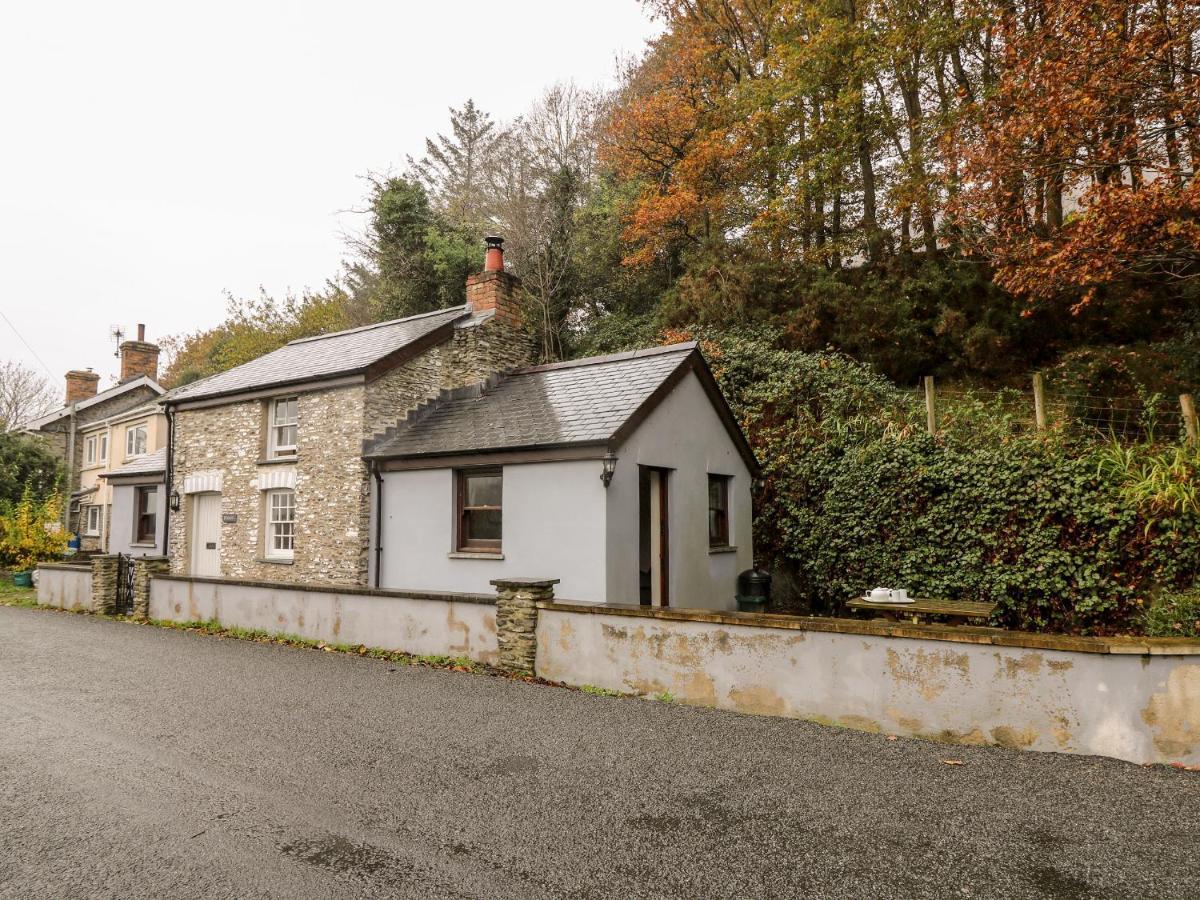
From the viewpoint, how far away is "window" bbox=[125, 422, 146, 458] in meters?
27.3

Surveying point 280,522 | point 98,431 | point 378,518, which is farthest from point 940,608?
point 98,431

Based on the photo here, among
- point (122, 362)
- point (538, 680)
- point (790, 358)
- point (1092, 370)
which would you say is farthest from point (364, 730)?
point (122, 362)

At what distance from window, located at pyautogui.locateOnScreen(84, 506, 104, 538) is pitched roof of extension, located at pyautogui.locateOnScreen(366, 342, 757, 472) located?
2076 cm

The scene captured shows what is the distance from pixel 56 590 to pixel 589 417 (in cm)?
1353

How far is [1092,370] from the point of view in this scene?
1533cm

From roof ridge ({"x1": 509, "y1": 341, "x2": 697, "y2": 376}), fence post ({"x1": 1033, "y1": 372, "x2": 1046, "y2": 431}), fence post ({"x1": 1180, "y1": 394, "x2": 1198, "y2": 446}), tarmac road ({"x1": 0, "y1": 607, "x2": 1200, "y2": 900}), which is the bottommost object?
tarmac road ({"x1": 0, "y1": 607, "x2": 1200, "y2": 900})

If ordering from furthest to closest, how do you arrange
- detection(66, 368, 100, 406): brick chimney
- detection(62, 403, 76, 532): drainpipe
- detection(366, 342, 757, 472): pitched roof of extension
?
detection(66, 368, 100, 406): brick chimney < detection(62, 403, 76, 532): drainpipe < detection(366, 342, 757, 472): pitched roof of extension

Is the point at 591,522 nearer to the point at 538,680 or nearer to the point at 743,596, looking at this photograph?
the point at 538,680

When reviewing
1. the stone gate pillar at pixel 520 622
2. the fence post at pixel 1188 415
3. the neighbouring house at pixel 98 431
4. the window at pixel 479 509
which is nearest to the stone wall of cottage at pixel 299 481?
the window at pixel 479 509

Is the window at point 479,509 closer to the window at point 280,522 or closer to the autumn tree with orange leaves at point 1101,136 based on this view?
the window at point 280,522

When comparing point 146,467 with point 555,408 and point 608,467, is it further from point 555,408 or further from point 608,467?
point 608,467

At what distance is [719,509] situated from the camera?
14.3m

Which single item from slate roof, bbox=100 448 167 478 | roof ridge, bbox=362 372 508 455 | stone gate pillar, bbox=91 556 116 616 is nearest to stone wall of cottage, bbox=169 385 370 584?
roof ridge, bbox=362 372 508 455

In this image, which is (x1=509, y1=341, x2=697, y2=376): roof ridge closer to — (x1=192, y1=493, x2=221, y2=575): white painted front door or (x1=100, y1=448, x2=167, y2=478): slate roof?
(x1=192, y1=493, x2=221, y2=575): white painted front door
